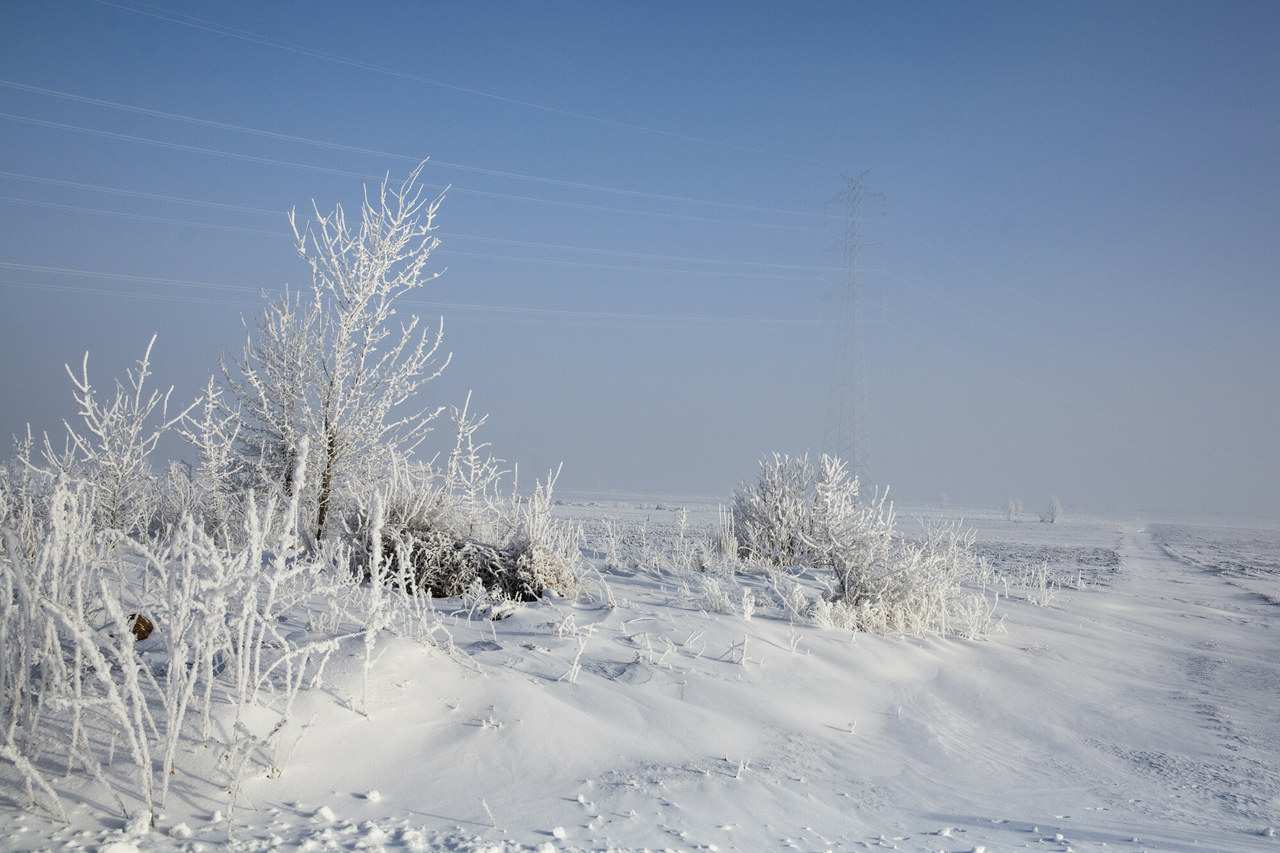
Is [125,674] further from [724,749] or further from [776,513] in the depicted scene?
[776,513]

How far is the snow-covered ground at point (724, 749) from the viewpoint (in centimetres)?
247

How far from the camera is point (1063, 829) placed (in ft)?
9.77

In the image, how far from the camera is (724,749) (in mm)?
3486

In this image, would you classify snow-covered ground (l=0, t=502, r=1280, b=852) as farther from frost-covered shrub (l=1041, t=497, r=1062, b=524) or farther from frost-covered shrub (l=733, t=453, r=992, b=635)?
frost-covered shrub (l=1041, t=497, r=1062, b=524)

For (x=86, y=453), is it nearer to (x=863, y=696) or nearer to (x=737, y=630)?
(x=737, y=630)

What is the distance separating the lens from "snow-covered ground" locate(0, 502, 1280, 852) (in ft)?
8.10

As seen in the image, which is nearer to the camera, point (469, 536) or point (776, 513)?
point (469, 536)

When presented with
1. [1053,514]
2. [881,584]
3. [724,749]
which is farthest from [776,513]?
[1053,514]

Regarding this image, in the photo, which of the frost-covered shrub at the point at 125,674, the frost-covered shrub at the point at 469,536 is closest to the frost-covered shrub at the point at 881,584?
the frost-covered shrub at the point at 469,536

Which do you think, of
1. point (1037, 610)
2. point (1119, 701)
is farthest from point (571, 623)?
point (1037, 610)

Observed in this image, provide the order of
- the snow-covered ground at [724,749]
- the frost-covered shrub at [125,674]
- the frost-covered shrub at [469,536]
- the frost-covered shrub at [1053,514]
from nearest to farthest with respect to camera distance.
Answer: the frost-covered shrub at [125,674]
the snow-covered ground at [724,749]
the frost-covered shrub at [469,536]
the frost-covered shrub at [1053,514]

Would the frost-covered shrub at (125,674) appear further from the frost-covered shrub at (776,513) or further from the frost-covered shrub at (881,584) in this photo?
the frost-covered shrub at (776,513)

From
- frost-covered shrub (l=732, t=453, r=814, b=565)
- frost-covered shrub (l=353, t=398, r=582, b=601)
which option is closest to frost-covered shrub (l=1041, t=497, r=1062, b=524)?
frost-covered shrub (l=732, t=453, r=814, b=565)

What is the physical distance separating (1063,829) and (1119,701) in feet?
9.57
